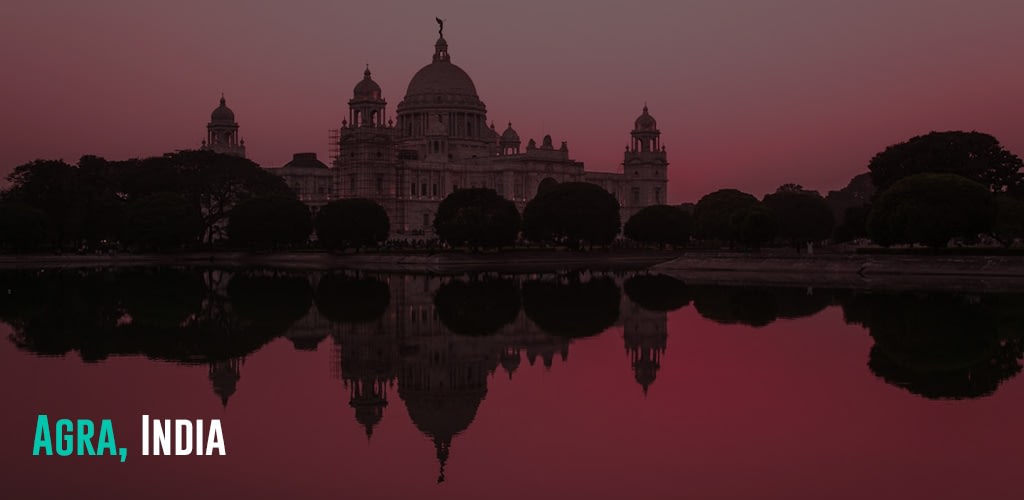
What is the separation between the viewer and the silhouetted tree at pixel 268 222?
86.6 metres

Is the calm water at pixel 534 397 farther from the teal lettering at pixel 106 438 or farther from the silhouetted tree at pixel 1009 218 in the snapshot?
the silhouetted tree at pixel 1009 218

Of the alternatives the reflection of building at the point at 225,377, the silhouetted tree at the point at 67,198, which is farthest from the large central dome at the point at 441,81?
the reflection of building at the point at 225,377

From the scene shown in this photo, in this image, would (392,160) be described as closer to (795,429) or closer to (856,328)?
(856,328)

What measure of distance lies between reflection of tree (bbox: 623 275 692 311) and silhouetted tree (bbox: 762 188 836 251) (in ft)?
89.6

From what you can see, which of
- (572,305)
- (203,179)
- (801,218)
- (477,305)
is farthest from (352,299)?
(203,179)

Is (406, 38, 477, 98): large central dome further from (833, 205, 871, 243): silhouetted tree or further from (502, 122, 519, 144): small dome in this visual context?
(833, 205, 871, 243): silhouetted tree

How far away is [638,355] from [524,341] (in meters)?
3.97

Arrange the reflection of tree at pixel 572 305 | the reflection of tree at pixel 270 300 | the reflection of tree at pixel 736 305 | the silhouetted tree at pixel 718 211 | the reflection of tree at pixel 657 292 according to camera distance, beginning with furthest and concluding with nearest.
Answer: the silhouetted tree at pixel 718 211 → the reflection of tree at pixel 657 292 → the reflection of tree at pixel 736 305 → the reflection of tree at pixel 270 300 → the reflection of tree at pixel 572 305

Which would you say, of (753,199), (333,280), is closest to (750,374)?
(333,280)

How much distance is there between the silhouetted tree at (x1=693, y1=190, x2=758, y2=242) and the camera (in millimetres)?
91438

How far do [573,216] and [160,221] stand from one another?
32.2 metres

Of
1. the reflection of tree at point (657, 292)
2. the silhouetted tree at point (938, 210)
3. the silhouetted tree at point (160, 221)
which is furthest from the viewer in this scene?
the silhouetted tree at point (160, 221)

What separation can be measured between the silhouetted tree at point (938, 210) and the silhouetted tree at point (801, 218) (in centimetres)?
3116

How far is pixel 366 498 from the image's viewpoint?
1412cm
